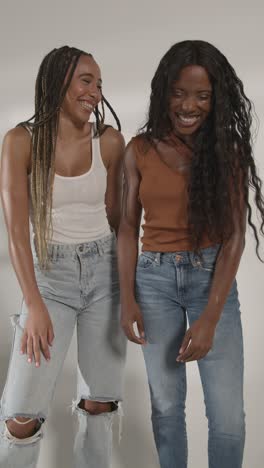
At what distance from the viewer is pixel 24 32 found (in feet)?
8.73

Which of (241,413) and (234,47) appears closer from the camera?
(241,413)

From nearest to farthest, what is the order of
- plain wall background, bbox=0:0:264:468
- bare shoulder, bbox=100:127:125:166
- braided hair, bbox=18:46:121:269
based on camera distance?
braided hair, bbox=18:46:121:269 → bare shoulder, bbox=100:127:125:166 → plain wall background, bbox=0:0:264:468

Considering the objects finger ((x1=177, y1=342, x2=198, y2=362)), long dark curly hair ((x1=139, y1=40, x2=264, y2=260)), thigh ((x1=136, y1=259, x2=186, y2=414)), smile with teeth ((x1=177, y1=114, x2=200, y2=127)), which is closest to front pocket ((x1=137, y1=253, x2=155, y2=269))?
thigh ((x1=136, y1=259, x2=186, y2=414))

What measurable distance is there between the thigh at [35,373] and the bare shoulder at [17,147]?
33 cm

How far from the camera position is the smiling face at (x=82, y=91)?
1909mm

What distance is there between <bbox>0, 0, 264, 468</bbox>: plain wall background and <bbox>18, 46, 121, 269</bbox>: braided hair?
2.29 feet

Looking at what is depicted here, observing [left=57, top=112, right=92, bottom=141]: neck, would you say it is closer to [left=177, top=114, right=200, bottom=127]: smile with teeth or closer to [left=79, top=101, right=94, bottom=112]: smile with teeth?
[left=79, top=101, right=94, bottom=112]: smile with teeth

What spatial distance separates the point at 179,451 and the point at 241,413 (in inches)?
7.1

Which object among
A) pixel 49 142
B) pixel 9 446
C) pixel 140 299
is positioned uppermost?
pixel 49 142

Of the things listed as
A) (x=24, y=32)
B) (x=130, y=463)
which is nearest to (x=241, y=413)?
(x=130, y=463)

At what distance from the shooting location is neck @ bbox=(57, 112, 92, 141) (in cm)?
194

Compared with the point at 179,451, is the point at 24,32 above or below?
above

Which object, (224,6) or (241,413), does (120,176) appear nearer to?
(241,413)

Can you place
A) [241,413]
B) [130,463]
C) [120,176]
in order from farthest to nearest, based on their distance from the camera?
1. [130,463]
2. [120,176]
3. [241,413]
